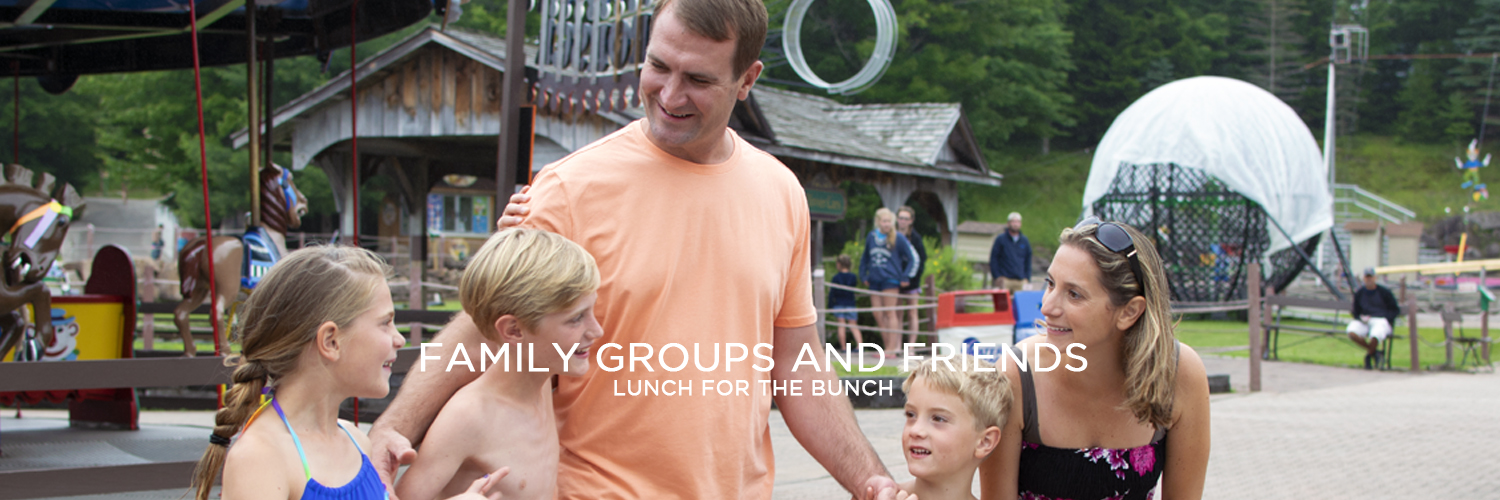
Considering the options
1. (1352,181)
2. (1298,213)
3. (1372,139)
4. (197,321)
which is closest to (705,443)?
(197,321)

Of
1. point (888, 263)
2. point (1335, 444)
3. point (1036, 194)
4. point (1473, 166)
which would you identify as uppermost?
point (1473, 166)

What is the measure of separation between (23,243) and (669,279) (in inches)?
219

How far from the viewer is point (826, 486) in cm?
673

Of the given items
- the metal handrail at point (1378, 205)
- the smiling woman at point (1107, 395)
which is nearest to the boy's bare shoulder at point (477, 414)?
the smiling woman at point (1107, 395)

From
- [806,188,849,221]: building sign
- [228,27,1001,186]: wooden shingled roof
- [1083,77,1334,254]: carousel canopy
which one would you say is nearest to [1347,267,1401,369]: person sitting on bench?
[1083,77,1334,254]: carousel canopy

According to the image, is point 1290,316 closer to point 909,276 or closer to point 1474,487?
point 909,276

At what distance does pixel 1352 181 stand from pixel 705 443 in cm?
6641

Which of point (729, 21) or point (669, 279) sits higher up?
point (729, 21)

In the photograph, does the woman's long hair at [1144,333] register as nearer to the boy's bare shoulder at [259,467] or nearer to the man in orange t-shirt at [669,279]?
the man in orange t-shirt at [669,279]

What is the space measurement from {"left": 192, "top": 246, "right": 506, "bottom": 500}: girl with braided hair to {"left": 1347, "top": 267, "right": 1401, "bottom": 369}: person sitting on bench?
53.9 ft

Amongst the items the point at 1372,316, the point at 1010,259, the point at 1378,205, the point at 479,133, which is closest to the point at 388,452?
the point at 479,133

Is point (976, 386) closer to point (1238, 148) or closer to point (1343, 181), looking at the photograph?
point (1238, 148)

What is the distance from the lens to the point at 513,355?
200 centimetres

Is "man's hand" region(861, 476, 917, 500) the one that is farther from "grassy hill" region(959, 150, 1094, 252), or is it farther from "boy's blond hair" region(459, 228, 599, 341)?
"grassy hill" region(959, 150, 1094, 252)
